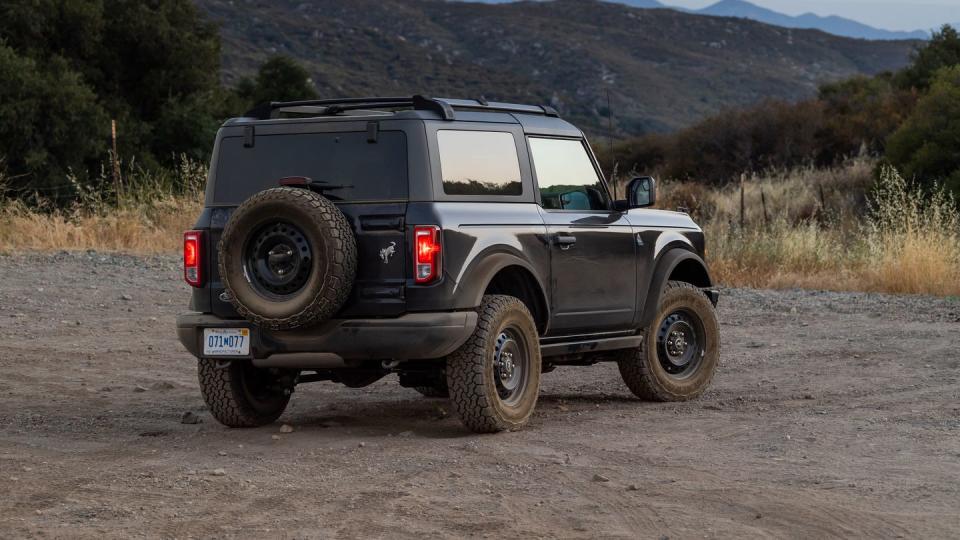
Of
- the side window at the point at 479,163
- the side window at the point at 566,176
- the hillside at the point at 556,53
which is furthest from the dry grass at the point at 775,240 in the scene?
the hillside at the point at 556,53

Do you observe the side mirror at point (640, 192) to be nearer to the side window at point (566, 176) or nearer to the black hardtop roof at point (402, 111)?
the side window at point (566, 176)

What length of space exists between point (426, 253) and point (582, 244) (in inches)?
66.3

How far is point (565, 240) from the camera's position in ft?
30.0

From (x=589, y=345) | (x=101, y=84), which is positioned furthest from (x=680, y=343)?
(x=101, y=84)

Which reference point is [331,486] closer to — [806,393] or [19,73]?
[806,393]

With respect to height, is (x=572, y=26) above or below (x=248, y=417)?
above

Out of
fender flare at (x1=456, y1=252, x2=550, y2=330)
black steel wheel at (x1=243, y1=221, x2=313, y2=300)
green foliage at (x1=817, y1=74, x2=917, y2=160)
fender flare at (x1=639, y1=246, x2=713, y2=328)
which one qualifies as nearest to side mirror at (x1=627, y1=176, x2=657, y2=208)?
fender flare at (x1=639, y1=246, x2=713, y2=328)

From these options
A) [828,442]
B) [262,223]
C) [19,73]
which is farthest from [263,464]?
[19,73]

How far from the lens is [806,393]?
1050 centimetres

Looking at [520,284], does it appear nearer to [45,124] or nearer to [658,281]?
[658,281]

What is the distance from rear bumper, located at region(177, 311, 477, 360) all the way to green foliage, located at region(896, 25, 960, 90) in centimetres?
3141

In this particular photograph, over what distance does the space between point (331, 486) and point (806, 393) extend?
4722mm

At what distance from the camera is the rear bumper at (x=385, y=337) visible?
314 inches

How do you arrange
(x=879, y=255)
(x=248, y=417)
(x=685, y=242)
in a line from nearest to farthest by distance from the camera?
(x=248, y=417) → (x=685, y=242) → (x=879, y=255)
